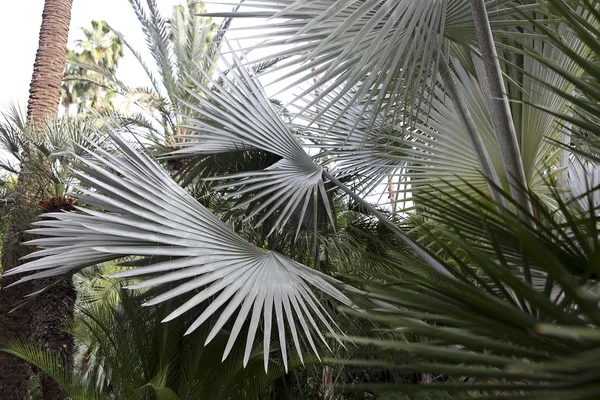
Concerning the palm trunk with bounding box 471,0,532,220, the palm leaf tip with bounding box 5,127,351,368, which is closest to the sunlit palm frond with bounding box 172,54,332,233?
the palm leaf tip with bounding box 5,127,351,368

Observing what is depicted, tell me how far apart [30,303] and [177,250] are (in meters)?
4.32

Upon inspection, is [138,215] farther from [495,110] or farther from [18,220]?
[18,220]

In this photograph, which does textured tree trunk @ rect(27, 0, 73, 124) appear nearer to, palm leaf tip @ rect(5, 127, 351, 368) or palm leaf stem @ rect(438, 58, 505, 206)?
palm leaf tip @ rect(5, 127, 351, 368)

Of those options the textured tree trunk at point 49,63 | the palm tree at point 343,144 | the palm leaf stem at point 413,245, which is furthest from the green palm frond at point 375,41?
the textured tree trunk at point 49,63

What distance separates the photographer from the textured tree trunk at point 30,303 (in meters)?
5.82

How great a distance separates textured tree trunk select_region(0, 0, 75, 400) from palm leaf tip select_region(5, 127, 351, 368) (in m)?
2.93

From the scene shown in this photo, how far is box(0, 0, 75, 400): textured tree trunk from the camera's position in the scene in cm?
582

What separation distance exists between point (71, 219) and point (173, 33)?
654 centimetres

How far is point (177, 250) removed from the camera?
8.89ft

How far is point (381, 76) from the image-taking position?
7.58ft

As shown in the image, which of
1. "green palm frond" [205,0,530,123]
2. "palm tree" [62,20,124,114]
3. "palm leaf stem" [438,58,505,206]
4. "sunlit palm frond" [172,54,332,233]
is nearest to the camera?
"green palm frond" [205,0,530,123]

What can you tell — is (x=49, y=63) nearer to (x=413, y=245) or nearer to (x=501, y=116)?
(x=413, y=245)

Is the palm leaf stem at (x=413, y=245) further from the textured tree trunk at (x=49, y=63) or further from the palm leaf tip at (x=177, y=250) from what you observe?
the textured tree trunk at (x=49, y=63)

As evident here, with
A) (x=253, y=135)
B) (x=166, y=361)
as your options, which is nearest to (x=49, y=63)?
(x=253, y=135)
